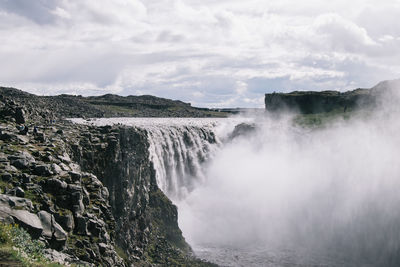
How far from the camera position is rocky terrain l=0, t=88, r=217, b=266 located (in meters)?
20.9

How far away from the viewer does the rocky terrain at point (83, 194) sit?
20883 mm

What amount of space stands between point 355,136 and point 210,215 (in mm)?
79188

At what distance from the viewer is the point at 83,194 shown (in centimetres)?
2711

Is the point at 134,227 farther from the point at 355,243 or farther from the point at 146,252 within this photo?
the point at 355,243

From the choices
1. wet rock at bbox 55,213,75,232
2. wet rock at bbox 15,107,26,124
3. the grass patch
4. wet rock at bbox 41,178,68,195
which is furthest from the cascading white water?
the grass patch

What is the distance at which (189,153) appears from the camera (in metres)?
105

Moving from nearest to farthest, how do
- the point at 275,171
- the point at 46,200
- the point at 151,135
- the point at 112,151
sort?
1. the point at 46,200
2. the point at 112,151
3. the point at 151,135
4. the point at 275,171

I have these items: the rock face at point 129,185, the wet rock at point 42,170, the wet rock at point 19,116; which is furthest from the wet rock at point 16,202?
the wet rock at point 19,116

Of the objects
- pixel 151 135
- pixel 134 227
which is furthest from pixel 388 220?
pixel 134 227

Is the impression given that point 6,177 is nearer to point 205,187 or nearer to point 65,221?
point 65,221

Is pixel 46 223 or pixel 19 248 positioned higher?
pixel 19 248

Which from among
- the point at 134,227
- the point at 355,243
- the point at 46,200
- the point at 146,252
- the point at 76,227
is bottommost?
the point at 355,243

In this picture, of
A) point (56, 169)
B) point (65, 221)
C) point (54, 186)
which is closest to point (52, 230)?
point (65, 221)

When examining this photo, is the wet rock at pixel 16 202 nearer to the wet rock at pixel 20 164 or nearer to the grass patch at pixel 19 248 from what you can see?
the grass patch at pixel 19 248
